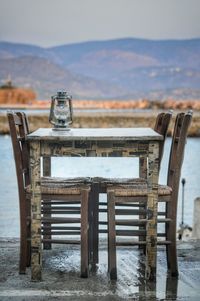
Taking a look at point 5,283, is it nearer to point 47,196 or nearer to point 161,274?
point 47,196

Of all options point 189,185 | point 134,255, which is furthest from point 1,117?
point 134,255

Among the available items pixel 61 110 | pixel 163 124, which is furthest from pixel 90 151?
pixel 163 124

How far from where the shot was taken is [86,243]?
3.59m

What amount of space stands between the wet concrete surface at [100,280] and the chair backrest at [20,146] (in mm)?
501

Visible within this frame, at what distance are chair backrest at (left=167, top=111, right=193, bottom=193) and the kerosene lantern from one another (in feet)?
2.19

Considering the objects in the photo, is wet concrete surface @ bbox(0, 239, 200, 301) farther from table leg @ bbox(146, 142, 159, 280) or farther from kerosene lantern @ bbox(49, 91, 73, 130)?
kerosene lantern @ bbox(49, 91, 73, 130)

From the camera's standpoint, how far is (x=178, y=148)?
144 inches

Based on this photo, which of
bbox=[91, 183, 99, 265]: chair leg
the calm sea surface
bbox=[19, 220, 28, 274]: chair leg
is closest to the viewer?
bbox=[19, 220, 28, 274]: chair leg

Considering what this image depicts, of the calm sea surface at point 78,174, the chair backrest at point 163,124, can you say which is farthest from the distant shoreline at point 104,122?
the chair backrest at point 163,124

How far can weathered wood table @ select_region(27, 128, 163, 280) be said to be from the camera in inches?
135

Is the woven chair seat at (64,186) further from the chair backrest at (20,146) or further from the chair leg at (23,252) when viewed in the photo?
the chair leg at (23,252)

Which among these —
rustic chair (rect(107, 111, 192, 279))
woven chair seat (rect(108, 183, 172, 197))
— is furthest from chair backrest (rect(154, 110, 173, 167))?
woven chair seat (rect(108, 183, 172, 197))

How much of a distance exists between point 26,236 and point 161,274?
31.8 inches

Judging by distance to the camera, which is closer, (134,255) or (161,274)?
(161,274)
